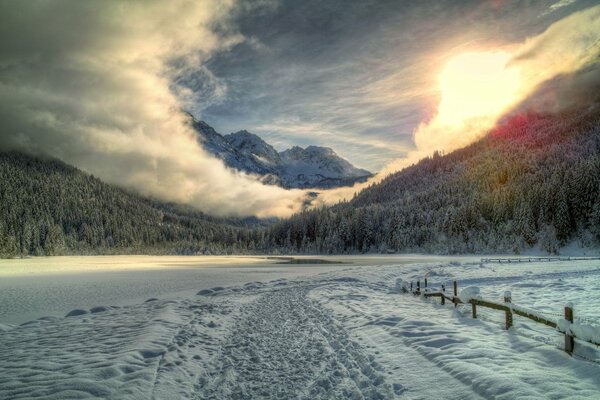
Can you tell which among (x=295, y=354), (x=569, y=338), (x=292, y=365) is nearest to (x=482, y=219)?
(x=569, y=338)

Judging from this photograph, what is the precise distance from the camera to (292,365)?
34.3ft

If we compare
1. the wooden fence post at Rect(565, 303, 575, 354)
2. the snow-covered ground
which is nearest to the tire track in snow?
the snow-covered ground

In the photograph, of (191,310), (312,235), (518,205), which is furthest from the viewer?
(312,235)

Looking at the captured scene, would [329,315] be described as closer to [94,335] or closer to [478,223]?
[94,335]

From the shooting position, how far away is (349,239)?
154 meters

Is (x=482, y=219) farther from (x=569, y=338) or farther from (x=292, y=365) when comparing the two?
(x=292, y=365)

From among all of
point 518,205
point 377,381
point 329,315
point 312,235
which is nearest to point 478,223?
point 518,205

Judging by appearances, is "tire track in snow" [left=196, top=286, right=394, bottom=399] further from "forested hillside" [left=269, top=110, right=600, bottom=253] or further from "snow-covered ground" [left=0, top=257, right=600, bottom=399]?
"forested hillside" [left=269, top=110, right=600, bottom=253]

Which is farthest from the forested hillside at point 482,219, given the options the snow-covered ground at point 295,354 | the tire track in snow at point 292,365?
the tire track in snow at point 292,365

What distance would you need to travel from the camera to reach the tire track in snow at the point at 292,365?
8516mm

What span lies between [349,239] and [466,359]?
14574 cm

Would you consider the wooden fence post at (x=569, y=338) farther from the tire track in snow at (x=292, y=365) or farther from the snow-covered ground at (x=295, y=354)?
the tire track in snow at (x=292, y=365)

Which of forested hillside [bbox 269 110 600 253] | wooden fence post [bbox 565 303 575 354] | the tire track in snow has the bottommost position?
the tire track in snow

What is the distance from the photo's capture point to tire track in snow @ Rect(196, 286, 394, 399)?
8.52m
